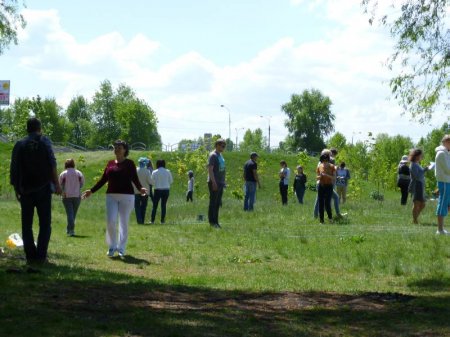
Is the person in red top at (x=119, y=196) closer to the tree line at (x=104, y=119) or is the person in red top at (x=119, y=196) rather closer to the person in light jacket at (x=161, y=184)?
the person in light jacket at (x=161, y=184)

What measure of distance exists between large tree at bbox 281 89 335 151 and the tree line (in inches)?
848

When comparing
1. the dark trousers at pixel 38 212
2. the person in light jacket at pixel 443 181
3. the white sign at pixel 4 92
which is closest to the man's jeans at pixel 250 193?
the person in light jacket at pixel 443 181

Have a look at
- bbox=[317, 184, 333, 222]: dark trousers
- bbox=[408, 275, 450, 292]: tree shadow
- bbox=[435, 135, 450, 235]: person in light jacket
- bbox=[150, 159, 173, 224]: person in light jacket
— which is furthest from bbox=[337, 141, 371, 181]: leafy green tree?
bbox=[408, 275, 450, 292]: tree shadow

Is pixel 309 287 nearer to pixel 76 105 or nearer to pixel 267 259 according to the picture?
pixel 267 259

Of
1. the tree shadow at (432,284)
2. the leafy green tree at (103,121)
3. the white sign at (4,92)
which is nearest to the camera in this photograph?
the tree shadow at (432,284)

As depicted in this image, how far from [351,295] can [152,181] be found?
13.6m

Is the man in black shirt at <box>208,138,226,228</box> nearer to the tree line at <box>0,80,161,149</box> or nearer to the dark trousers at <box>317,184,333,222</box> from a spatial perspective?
the dark trousers at <box>317,184,333,222</box>

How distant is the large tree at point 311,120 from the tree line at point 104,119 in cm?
2154

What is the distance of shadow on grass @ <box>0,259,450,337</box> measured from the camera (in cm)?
695

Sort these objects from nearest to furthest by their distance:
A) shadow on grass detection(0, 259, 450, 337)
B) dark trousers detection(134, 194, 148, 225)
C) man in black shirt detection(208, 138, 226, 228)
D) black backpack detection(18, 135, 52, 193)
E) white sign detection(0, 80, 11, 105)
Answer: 1. shadow on grass detection(0, 259, 450, 337)
2. black backpack detection(18, 135, 52, 193)
3. man in black shirt detection(208, 138, 226, 228)
4. dark trousers detection(134, 194, 148, 225)
5. white sign detection(0, 80, 11, 105)

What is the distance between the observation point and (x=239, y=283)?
33.9ft

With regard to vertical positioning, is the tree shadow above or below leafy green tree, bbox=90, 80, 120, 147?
below

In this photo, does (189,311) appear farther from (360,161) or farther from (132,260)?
(360,161)

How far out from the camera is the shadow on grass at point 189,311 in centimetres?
695
